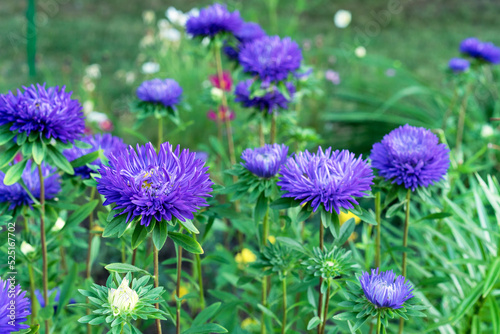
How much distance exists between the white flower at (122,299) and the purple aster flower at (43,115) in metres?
0.37

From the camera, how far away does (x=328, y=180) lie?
A: 2.70 feet

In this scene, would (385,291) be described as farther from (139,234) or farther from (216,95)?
(216,95)

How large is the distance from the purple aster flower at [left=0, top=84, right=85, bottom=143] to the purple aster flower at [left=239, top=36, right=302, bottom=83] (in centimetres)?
51

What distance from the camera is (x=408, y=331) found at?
141 centimetres

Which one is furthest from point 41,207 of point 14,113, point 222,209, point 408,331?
point 408,331

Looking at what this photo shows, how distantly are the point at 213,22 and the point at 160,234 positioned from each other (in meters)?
Answer: 0.92

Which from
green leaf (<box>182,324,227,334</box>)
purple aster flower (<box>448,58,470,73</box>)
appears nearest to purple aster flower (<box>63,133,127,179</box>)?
green leaf (<box>182,324,227,334</box>)

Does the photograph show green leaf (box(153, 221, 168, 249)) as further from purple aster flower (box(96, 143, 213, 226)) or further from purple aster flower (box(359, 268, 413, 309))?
purple aster flower (box(359, 268, 413, 309))

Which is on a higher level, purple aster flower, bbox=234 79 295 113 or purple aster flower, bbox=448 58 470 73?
purple aster flower, bbox=448 58 470 73

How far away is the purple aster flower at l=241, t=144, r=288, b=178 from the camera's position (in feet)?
3.15

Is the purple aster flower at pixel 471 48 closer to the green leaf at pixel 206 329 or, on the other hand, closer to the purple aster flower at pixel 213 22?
the purple aster flower at pixel 213 22

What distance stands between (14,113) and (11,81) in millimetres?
3706

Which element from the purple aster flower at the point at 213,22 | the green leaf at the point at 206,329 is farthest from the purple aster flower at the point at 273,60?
the green leaf at the point at 206,329

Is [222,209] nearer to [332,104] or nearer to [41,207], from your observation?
[41,207]
